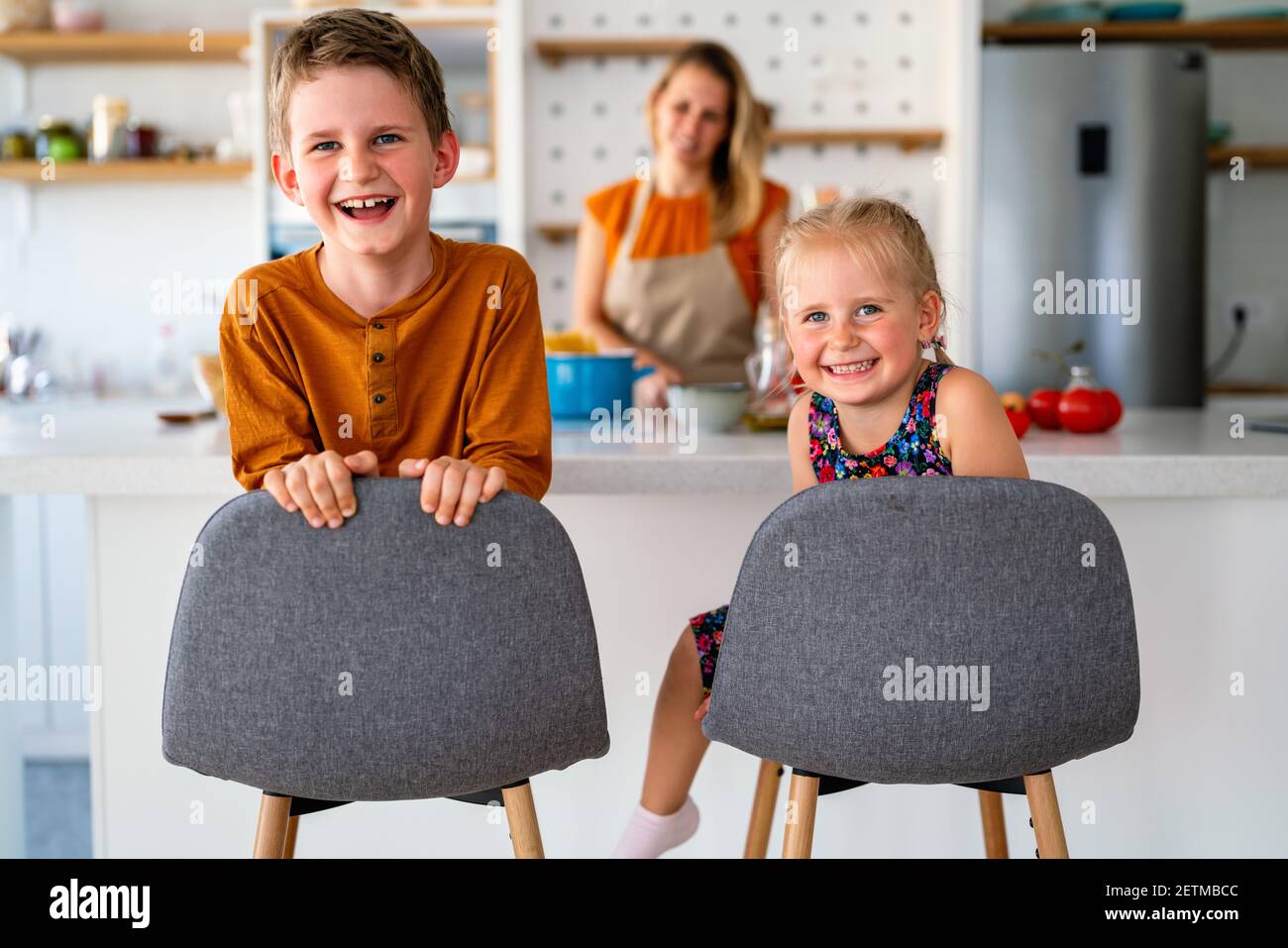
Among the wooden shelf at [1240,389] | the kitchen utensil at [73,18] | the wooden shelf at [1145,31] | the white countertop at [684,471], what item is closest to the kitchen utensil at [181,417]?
the white countertop at [684,471]

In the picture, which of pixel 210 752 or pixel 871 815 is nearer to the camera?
pixel 210 752

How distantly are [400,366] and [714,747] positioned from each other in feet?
2.27

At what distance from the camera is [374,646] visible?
2.87 feet

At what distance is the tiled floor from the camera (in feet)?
7.19

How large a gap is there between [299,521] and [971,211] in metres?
2.70

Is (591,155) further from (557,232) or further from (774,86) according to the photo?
(774,86)

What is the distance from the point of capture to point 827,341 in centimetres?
113

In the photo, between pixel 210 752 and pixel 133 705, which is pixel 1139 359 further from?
pixel 210 752

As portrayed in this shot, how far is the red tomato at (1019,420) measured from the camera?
5.11 feet

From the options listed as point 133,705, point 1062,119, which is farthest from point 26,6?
point 1062,119

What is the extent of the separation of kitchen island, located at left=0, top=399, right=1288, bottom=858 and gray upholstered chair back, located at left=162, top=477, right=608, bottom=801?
57 cm

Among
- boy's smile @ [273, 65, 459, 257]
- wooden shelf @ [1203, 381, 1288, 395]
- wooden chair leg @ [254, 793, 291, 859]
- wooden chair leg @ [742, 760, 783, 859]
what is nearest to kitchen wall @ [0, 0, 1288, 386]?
wooden shelf @ [1203, 381, 1288, 395]

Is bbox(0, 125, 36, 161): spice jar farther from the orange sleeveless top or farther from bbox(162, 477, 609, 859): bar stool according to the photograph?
bbox(162, 477, 609, 859): bar stool

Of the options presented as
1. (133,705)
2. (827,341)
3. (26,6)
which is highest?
(26,6)
